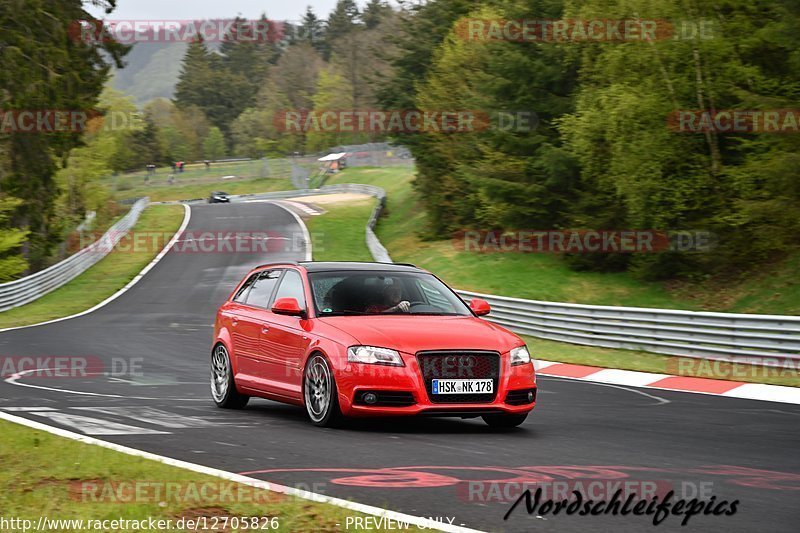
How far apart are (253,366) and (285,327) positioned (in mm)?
867

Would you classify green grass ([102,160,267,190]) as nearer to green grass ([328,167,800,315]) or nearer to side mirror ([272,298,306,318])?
green grass ([328,167,800,315])

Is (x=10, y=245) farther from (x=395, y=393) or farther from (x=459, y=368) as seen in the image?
(x=459, y=368)

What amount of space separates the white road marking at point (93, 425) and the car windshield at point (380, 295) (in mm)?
2044

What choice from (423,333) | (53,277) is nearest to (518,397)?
(423,333)

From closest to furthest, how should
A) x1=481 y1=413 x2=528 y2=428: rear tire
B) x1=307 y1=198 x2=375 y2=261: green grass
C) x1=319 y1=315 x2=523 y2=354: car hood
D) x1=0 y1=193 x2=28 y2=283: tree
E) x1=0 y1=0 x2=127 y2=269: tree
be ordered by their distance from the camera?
x1=319 y1=315 x2=523 y2=354: car hood
x1=481 y1=413 x2=528 y2=428: rear tire
x1=0 y1=0 x2=127 y2=269: tree
x1=0 y1=193 x2=28 y2=283: tree
x1=307 y1=198 x2=375 y2=261: green grass

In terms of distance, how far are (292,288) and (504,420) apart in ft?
8.62

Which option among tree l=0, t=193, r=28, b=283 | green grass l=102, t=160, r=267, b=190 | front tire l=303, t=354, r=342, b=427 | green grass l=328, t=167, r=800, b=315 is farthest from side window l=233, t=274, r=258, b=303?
green grass l=102, t=160, r=267, b=190

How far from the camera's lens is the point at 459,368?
992 cm

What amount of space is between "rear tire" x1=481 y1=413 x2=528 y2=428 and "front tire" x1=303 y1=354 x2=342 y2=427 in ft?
4.94

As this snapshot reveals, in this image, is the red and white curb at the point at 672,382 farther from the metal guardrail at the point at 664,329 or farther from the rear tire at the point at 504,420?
the rear tire at the point at 504,420

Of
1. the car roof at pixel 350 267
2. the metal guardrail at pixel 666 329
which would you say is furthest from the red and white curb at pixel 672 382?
the car roof at pixel 350 267

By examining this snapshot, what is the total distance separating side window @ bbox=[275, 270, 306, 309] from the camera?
11180 mm

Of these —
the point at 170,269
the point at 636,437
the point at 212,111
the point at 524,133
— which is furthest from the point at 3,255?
the point at 212,111

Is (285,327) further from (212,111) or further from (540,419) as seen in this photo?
(212,111)
